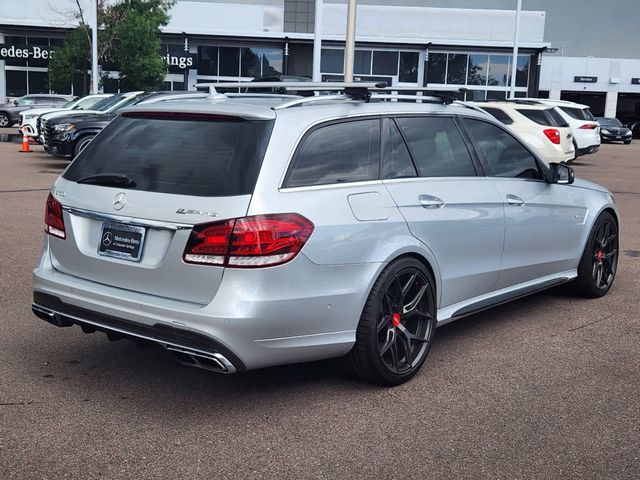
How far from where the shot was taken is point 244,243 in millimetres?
3938

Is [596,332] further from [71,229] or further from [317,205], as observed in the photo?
[71,229]

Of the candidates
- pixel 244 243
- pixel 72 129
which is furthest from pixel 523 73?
pixel 244 243

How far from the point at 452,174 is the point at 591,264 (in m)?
2.09

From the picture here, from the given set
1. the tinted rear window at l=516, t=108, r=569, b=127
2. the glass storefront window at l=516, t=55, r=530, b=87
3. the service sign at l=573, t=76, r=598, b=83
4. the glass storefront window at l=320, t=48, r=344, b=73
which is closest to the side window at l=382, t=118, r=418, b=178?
the tinted rear window at l=516, t=108, r=569, b=127

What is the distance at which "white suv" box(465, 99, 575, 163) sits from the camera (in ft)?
58.6

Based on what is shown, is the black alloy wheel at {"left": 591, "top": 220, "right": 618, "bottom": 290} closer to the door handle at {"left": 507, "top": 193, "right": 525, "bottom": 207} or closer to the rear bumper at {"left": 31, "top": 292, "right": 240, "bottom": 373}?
the door handle at {"left": 507, "top": 193, "right": 525, "bottom": 207}

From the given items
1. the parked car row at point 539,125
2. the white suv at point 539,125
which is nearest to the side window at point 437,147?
the parked car row at point 539,125

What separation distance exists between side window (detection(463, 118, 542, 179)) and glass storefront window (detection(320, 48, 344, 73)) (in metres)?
44.1

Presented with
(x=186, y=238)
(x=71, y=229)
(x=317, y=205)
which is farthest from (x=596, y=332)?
(x=71, y=229)

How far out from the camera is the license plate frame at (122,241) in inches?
164

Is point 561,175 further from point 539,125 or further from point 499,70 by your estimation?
point 499,70

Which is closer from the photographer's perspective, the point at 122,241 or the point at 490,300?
the point at 122,241

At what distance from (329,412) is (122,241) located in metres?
1.42

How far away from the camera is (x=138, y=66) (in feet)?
135
